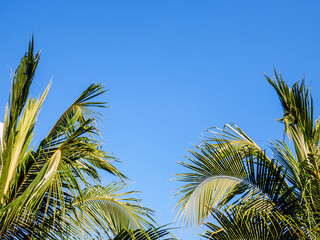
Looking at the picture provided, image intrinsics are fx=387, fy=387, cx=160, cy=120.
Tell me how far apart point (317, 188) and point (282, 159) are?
701 millimetres

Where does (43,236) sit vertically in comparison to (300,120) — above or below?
below

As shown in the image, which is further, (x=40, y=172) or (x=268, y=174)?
(x=268, y=174)

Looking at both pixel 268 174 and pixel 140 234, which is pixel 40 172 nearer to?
pixel 140 234

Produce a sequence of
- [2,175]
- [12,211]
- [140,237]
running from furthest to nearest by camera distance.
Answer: [140,237] → [2,175] → [12,211]

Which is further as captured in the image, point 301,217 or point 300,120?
point 300,120

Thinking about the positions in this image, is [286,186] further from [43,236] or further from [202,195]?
[43,236]

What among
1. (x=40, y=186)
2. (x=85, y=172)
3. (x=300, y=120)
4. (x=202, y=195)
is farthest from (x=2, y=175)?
(x=300, y=120)

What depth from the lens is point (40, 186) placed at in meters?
3.01

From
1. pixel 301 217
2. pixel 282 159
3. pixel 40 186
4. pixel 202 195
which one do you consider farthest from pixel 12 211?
pixel 282 159

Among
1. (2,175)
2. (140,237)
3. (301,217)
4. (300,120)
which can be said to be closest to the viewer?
(2,175)

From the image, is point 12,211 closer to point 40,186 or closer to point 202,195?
point 40,186

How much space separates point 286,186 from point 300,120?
877 mm

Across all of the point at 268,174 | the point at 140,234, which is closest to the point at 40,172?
the point at 140,234

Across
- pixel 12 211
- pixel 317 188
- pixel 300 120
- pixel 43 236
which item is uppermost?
pixel 300 120
